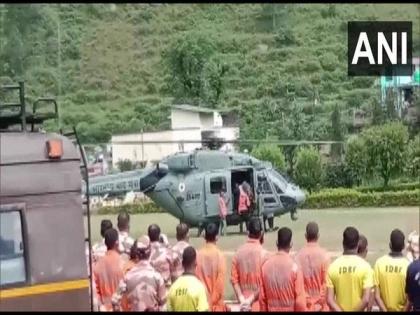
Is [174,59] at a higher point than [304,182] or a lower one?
higher

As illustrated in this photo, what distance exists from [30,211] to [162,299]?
1.22 metres

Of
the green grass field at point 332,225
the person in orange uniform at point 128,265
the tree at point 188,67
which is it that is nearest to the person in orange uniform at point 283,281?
the person in orange uniform at point 128,265

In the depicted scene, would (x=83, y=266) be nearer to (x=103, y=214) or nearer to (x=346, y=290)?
(x=346, y=290)

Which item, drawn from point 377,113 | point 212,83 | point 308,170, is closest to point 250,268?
point 308,170

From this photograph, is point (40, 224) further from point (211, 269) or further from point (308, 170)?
point (308, 170)

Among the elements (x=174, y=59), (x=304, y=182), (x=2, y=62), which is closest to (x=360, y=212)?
(x=304, y=182)

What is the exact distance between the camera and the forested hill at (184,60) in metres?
70.6

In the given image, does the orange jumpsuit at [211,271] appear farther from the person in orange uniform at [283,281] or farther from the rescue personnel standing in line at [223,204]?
the rescue personnel standing in line at [223,204]

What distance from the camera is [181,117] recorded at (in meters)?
58.2

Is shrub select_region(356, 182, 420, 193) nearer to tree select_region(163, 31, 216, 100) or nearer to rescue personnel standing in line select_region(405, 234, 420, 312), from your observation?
tree select_region(163, 31, 216, 100)

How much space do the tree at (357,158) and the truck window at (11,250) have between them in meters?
38.6

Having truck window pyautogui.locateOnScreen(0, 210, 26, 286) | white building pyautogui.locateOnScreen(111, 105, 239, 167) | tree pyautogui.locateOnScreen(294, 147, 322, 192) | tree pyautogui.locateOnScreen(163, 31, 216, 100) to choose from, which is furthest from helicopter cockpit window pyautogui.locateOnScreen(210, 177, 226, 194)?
tree pyautogui.locateOnScreen(163, 31, 216, 100)

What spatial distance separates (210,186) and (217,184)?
0.20 meters

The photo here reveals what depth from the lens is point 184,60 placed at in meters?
70.8
